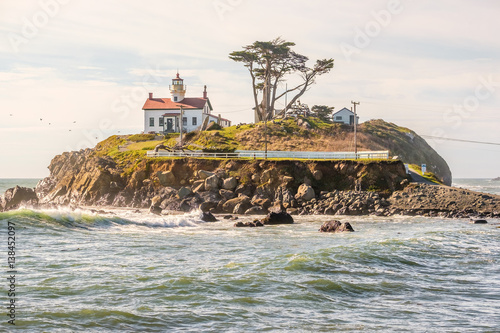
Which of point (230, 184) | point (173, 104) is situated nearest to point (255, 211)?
point (230, 184)

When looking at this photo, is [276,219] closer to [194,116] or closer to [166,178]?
[166,178]

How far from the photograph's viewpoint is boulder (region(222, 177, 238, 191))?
50.6 metres

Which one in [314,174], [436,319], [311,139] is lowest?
[436,319]

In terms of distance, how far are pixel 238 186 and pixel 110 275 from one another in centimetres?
3337

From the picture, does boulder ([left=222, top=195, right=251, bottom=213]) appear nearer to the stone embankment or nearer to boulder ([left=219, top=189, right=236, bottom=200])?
the stone embankment

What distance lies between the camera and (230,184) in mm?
50656

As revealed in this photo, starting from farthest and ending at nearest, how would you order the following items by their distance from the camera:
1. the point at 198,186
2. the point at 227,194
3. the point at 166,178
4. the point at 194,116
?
the point at 194,116 → the point at 166,178 → the point at 198,186 → the point at 227,194

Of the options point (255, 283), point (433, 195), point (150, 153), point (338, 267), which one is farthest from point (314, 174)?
point (255, 283)

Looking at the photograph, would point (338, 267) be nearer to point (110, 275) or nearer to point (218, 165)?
point (110, 275)

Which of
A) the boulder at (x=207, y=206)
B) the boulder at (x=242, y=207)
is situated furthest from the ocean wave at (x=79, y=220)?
the boulder at (x=207, y=206)

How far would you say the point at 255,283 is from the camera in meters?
16.9

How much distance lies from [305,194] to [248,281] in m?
31.1

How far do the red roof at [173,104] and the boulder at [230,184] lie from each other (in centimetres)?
3462

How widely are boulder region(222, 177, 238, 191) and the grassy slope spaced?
12987 mm
